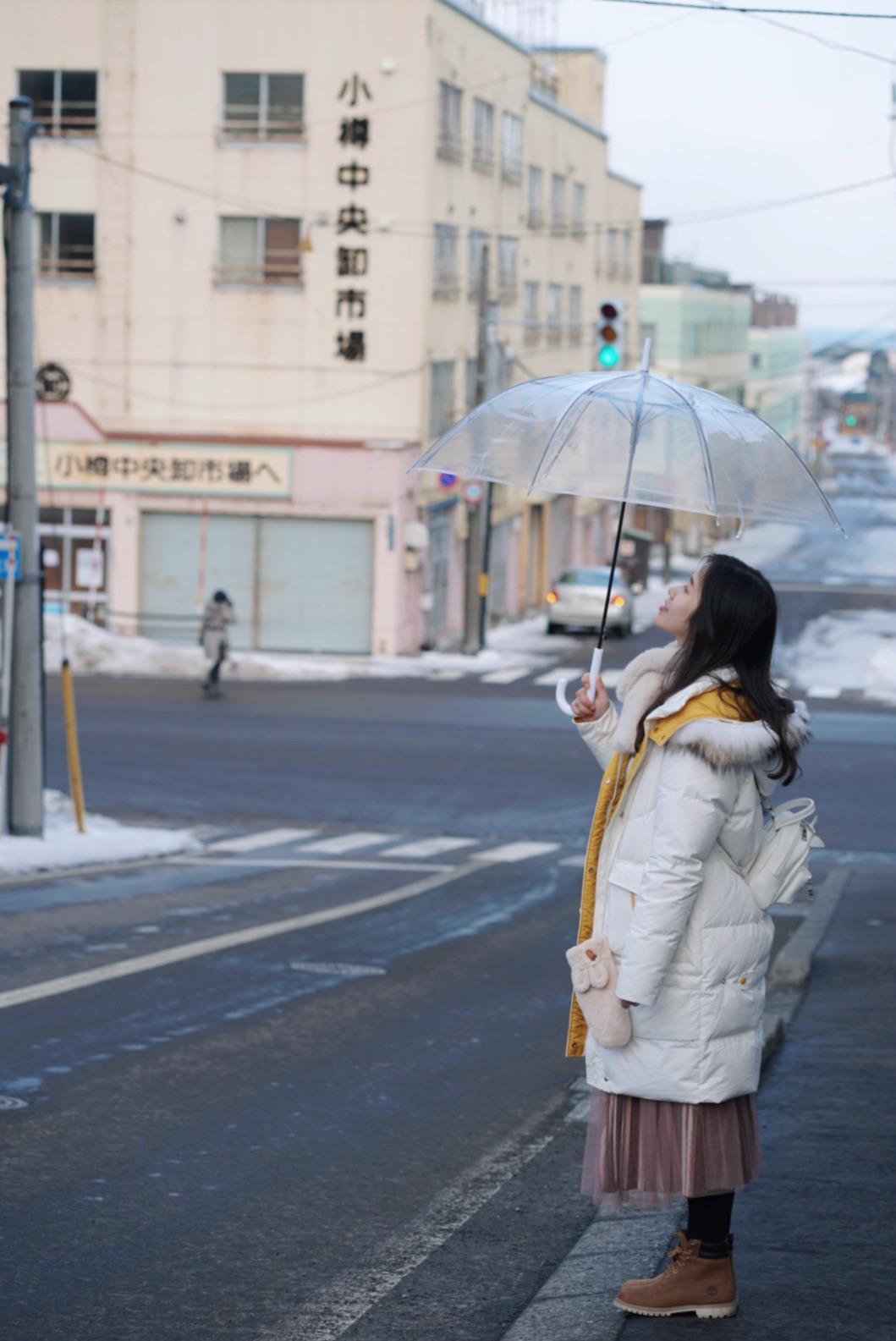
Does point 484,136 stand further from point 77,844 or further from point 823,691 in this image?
point 77,844

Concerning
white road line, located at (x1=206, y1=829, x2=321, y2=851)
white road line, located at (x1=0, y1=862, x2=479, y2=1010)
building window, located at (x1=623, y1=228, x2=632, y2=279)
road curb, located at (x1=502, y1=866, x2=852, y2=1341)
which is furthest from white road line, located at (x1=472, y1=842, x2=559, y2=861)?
building window, located at (x1=623, y1=228, x2=632, y2=279)

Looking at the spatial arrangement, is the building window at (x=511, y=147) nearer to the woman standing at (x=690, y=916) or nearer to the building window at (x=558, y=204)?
the building window at (x=558, y=204)

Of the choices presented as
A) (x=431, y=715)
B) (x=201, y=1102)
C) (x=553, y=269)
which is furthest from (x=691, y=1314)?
(x=553, y=269)

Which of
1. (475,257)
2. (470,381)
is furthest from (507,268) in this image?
(470,381)

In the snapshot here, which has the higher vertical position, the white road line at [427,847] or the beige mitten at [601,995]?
the beige mitten at [601,995]

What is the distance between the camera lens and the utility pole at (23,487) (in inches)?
570

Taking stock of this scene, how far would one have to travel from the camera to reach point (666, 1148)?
434cm

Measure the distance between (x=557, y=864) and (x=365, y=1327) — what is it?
37.0 feet

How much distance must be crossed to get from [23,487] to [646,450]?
1062 cm

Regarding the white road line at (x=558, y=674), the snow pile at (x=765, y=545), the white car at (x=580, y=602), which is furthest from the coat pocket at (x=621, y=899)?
the snow pile at (x=765, y=545)

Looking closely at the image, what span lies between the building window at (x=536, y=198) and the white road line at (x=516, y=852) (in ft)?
108

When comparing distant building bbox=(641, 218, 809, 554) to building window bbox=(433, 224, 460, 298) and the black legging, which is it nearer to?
building window bbox=(433, 224, 460, 298)

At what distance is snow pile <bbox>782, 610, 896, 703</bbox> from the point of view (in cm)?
3381

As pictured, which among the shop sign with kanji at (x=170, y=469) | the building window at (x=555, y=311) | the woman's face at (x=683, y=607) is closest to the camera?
the woman's face at (x=683, y=607)
